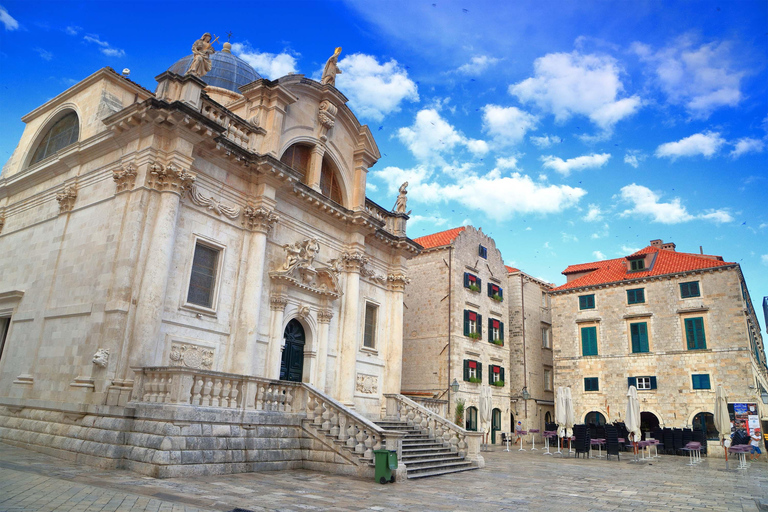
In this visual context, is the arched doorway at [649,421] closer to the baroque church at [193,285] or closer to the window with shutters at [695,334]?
the window with shutters at [695,334]

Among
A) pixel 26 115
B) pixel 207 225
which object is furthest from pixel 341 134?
pixel 26 115

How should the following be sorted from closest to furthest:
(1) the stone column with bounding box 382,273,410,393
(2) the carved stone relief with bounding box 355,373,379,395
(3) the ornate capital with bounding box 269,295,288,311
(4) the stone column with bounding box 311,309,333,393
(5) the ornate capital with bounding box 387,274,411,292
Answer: (3) the ornate capital with bounding box 269,295,288,311 < (4) the stone column with bounding box 311,309,333,393 < (2) the carved stone relief with bounding box 355,373,379,395 < (1) the stone column with bounding box 382,273,410,393 < (5) the ornate capital with bounding box 387,274,411,292

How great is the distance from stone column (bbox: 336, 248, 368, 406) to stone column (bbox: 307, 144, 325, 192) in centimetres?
291

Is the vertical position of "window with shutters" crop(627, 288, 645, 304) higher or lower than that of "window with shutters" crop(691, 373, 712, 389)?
higher

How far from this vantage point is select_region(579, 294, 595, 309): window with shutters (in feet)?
114

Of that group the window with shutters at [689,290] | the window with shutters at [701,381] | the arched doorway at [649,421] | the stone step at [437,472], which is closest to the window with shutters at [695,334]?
the window with shutters at [689,290]

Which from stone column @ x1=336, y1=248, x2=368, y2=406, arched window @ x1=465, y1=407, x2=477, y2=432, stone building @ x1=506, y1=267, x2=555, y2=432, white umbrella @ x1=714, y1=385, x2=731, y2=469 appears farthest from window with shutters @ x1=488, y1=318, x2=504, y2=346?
stone column @ x1=336, y1=248, x2=368, y2=406

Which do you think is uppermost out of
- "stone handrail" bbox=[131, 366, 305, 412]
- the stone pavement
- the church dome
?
the church dome

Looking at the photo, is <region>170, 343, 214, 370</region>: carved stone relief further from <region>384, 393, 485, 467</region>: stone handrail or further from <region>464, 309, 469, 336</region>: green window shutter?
<region>464, 309, 469, 336</region>: green window shutter

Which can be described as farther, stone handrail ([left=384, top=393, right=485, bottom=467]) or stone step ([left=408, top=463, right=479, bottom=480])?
stone handrail ([left=384, top=393, right=485, bottom=467])

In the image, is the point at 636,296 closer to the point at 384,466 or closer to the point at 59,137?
the point at 384,466

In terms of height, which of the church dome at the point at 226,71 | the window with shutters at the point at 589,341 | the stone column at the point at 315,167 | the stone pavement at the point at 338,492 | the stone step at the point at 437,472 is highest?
the church dome at the point at 226,71

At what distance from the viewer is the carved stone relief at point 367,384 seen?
1948 centimetres

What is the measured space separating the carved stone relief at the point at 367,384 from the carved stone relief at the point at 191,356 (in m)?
6.62
